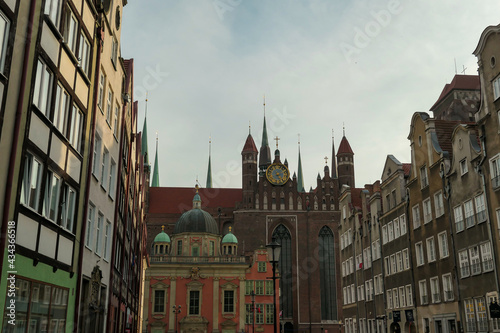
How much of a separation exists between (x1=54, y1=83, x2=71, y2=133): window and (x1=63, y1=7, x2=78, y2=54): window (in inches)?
59.9

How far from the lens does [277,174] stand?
287 feet

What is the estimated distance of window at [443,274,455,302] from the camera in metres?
29.5

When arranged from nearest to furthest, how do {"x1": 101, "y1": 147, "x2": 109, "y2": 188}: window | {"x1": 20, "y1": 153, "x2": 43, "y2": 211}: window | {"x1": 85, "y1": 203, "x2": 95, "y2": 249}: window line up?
{"x1": 20, "y1": 153, "x2": 43, "y2": 211}: window
{"x1": 85, "y1": 203, "x2": 95, "y2": 249}: window
{"x1": 101, "y1": 147, "x2": 109, "y2": 188}: window

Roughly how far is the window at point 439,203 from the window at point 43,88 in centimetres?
2402

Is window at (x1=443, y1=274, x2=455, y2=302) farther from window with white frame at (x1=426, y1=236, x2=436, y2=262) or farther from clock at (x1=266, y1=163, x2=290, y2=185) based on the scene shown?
clock at (x1=266, y1=163, x2=290, y2=185)

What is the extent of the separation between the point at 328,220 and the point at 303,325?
16907mm

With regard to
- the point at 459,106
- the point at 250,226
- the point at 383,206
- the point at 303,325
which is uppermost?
the point at 459,106

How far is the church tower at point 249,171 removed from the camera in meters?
85.3

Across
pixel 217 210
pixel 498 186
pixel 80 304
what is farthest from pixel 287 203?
pixel 80 304

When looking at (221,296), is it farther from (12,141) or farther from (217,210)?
(12,141)

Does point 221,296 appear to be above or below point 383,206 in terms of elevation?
below

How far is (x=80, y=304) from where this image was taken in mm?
17453

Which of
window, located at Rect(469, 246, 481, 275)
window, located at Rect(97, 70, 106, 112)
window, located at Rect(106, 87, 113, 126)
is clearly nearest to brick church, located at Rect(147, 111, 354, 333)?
window, located at Rect(469, 246, 481, 275)

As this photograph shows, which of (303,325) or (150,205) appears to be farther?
(150,205)
